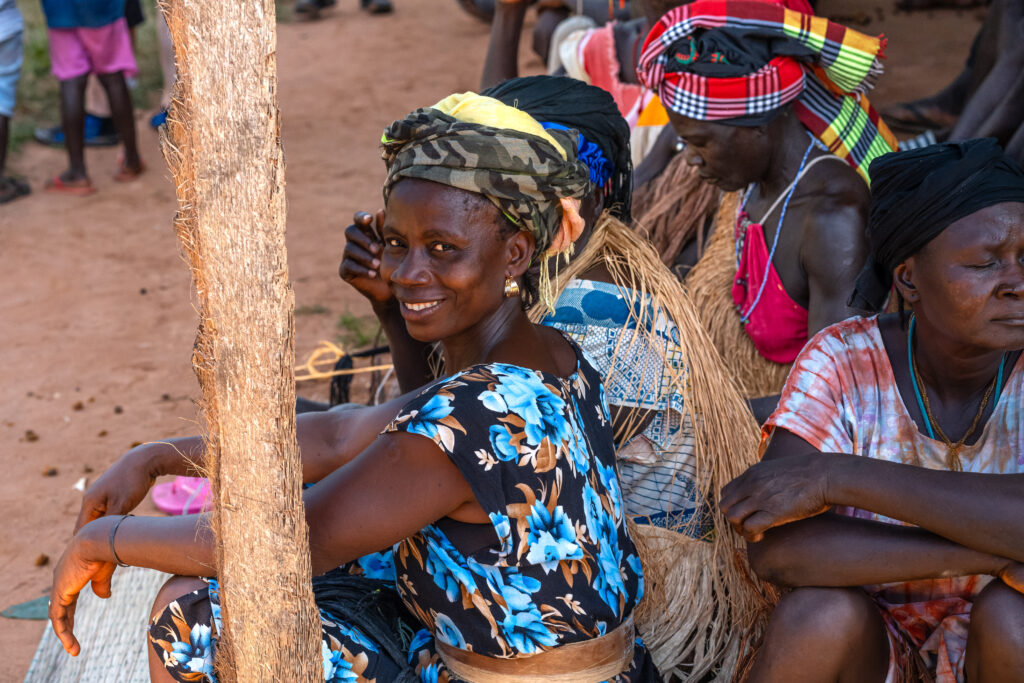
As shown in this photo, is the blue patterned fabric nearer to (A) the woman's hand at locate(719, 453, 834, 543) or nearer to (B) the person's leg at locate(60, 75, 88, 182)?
(A) the woman's hand at locate(719, 453, 834, 543)

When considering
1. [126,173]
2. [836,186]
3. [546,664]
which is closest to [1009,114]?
[836,186]

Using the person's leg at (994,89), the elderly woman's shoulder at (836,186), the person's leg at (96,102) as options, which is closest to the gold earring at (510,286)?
the elderly woman's shoulder at (836,186)

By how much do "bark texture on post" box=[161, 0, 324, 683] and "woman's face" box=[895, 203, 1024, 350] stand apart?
1.24 metres

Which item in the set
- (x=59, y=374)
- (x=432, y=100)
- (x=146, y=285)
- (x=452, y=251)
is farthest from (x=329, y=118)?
(x=452, y=251)

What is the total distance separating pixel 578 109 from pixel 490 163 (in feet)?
2.77

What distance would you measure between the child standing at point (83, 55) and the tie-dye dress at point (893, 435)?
6.06 meters

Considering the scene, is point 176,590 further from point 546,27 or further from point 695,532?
point 546,27

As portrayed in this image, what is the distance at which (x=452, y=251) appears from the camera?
1875 mm

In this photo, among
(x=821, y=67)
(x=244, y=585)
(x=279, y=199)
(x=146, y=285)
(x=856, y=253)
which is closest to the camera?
(x=279, y=199)

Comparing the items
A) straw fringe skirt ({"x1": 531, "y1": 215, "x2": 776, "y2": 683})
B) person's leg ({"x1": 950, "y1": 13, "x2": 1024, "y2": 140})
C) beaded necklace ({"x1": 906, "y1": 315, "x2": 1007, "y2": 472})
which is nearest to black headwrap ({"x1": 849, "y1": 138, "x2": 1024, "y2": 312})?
beaded necklace ({"x1": 906, "y1": 315, "x2": 1007, "y2": 472})

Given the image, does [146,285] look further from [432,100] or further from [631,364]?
[631,364]

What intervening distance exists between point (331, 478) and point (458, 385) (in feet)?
0.85

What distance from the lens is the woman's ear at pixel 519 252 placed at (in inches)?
76.0

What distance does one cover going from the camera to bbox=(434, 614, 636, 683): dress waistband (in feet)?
5.92
